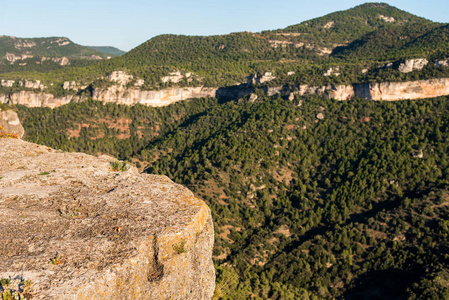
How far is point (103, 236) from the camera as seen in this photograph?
37.0ft

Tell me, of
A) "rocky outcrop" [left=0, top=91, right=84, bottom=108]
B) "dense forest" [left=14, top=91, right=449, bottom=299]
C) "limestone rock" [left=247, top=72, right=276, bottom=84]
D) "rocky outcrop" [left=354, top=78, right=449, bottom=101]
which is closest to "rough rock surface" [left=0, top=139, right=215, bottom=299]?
"dense forest" [left=14, top=91, right=449, bottom=299]

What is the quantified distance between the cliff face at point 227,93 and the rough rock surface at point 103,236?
4664 inches

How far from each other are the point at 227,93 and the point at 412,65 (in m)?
76.3

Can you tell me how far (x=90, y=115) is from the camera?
145 meters

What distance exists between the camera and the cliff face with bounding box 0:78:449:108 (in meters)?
116

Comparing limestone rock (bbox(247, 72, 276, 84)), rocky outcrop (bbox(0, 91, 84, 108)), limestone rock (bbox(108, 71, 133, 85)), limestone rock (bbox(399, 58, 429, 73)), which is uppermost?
limestone rock (bbox(399, 58, 429, 73))

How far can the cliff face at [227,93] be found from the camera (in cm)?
11562

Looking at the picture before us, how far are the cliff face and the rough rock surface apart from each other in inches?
4664

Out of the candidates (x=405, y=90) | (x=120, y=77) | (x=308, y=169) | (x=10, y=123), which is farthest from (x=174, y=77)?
(x=10, y=123)

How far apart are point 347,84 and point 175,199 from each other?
122469 mm

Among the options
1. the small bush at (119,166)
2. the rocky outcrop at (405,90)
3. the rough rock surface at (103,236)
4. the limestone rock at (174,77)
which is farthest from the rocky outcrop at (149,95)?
the rough rock surface at (103,236)

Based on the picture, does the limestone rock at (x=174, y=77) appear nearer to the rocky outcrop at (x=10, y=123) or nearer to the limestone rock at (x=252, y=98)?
the limestone rock at (x=252, y=98)

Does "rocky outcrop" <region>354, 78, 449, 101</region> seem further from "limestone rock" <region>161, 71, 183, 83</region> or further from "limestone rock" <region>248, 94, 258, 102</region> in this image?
"limestone rock" <region>161, 71, 183, 83</region>

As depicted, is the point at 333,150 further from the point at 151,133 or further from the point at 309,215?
the point at 151,133
